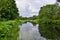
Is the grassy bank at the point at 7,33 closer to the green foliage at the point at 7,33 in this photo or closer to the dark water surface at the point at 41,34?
the green foliage at the point at 7,33

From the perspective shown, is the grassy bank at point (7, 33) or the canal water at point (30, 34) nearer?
the grassy bank at point (7, 33)

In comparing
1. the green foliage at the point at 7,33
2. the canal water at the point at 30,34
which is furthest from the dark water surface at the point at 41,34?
the green foliage at the point at 7,33

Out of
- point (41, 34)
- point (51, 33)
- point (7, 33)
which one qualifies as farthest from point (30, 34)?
point (7, 33)

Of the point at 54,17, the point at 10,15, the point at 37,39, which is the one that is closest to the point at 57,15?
the point at 54,17

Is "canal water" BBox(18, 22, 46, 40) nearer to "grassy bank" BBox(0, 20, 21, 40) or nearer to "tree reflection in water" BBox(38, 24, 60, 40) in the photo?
"tree reflection in water" BBox(38, 24, 60, 40)

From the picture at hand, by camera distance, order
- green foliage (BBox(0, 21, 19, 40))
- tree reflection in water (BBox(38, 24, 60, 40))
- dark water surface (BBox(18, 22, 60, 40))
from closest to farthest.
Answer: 1. green foliage (BBox(0, 21, 19, 40))
2. dark water surface (BBox(18, 22, 60, 40))
3. tree reflection in water (BBox(38, 24, 60, 40))

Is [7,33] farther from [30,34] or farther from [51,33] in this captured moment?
[51,33]

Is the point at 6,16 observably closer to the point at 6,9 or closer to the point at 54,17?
the point at 6,9

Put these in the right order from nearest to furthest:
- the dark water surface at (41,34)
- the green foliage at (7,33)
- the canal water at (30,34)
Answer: the green foliage at (7,33) → the canal water at (30,34) → the dark water surface at (41,34)

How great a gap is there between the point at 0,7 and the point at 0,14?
3.73 metres

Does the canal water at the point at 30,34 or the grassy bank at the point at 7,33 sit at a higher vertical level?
the grassy bank at the point at 7,33

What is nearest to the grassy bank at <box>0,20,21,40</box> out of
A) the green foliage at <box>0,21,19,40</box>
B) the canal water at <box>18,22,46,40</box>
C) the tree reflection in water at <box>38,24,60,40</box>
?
the green foliage at <box>0,21,19,40</box>

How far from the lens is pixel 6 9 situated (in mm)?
103188

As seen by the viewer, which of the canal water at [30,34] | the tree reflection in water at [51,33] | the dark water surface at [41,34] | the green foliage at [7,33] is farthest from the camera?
the tree reflection in water at [51,33]
